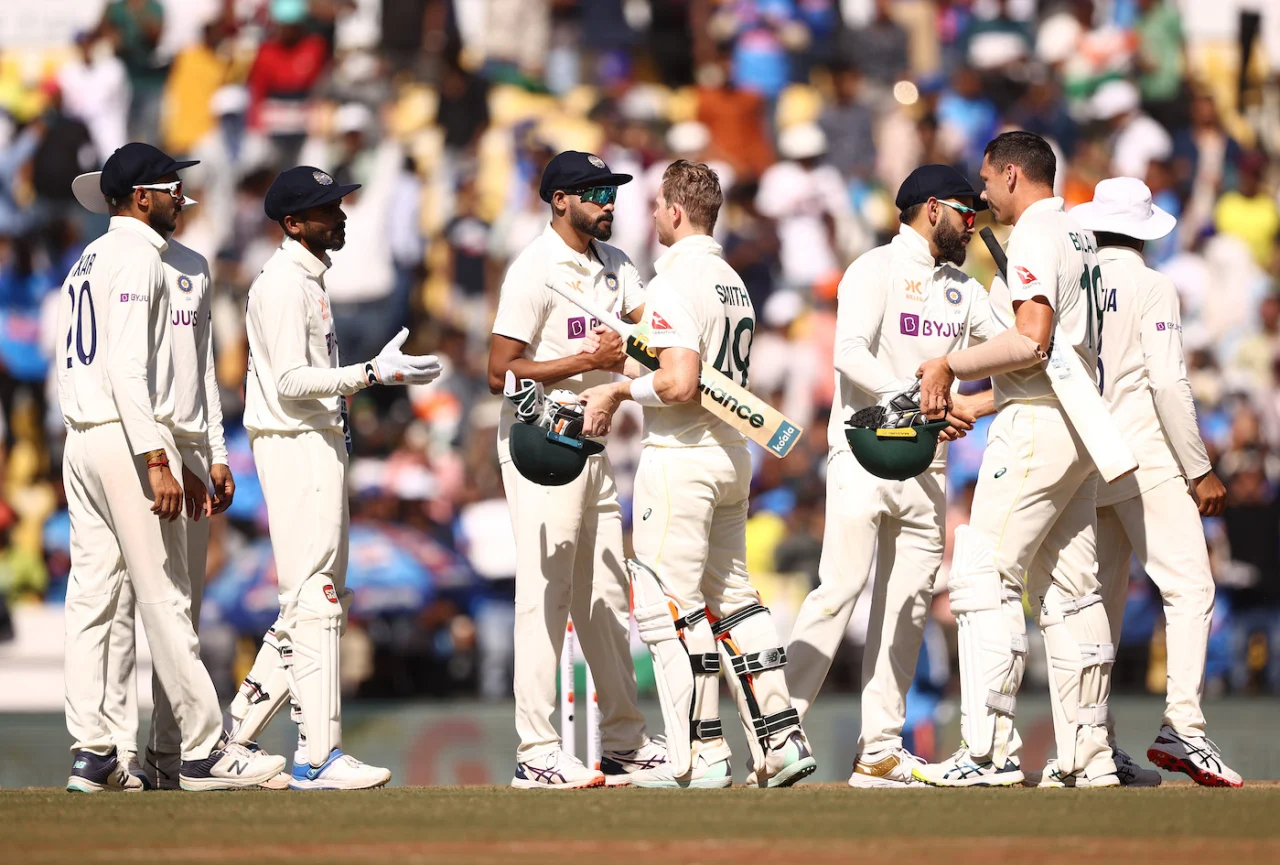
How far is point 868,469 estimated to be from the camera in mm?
7805

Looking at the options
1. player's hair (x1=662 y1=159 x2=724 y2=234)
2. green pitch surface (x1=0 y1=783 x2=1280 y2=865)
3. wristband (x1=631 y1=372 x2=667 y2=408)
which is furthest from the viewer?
player's hair (x1=662 y1=159 x2=724 y2=234)

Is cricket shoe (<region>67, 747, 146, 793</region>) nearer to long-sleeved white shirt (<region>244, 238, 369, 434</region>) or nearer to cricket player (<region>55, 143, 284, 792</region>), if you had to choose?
cricket player (<region>55, 143, 284, 792</region>)

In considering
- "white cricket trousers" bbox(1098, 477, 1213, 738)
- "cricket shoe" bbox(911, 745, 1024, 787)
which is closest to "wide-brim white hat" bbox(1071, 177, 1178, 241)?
"white cricket trousers" bbox(1098, 477, 1213, 738)

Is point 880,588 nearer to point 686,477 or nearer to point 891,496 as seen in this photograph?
point 891,496

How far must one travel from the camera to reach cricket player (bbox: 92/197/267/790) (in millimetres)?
8008

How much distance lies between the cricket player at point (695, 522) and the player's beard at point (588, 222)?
0.30 metres

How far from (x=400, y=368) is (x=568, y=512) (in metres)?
0.96

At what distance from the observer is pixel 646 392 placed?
755 cm

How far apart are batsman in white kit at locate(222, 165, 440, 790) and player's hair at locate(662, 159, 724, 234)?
1.26 m

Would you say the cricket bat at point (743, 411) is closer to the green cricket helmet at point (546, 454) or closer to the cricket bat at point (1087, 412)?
the green cricket helmet at point (546, 454)

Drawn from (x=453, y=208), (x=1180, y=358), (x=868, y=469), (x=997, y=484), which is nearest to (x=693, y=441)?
(x=868, y=469)

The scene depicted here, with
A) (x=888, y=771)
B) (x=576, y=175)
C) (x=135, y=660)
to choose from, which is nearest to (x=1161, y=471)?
(x=888, y=771)

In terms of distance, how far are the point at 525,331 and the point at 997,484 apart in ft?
7.00

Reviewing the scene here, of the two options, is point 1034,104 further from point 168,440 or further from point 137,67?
point 168,440
